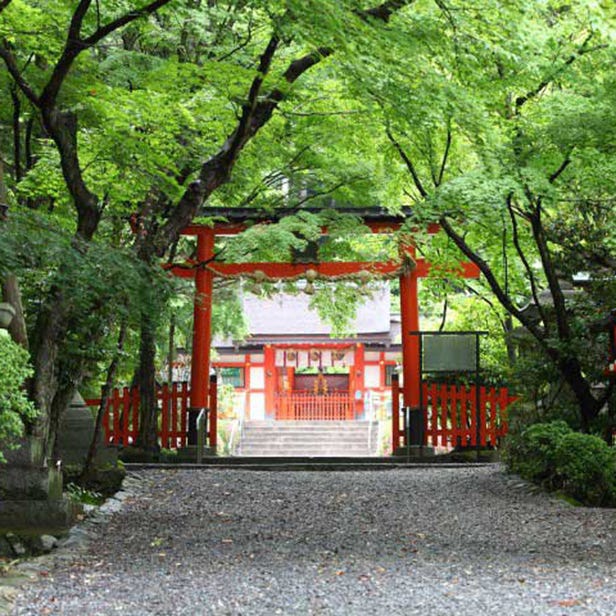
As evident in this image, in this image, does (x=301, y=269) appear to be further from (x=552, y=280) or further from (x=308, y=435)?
(x=308, y=435)

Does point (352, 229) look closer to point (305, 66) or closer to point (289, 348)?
point (305, 66)

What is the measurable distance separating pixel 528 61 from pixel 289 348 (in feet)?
69.0

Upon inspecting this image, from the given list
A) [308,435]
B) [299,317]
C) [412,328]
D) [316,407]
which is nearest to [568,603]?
[412,328]

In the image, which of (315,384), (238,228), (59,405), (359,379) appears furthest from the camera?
(315,384)

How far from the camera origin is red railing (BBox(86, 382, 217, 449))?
16156mm

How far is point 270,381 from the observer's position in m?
30.7

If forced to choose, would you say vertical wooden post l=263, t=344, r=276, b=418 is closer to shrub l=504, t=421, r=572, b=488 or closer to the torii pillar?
the torii pillar

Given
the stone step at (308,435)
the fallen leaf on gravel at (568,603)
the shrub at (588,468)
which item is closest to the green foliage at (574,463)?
the shrub at (588,468)

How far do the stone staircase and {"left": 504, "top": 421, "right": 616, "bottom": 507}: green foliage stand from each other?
15.9 metres

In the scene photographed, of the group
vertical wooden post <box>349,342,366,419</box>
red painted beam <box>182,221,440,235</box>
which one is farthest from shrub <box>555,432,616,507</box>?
vertical wooden post <box>349,342,366,419</box>

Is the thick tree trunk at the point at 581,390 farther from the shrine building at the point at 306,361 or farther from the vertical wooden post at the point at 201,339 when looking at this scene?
the shrine building at the point at 306,361

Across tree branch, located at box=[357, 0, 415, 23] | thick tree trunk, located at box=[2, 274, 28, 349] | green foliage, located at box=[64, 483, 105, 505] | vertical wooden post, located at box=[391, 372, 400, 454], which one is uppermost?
tree branch, located at box=[357, 0, 415, 23]

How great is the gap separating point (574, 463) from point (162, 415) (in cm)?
823

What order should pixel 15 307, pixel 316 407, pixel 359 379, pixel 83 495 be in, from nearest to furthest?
pixel 15 307, pixel 83 495, pixel 316 407, pixel 359 379
